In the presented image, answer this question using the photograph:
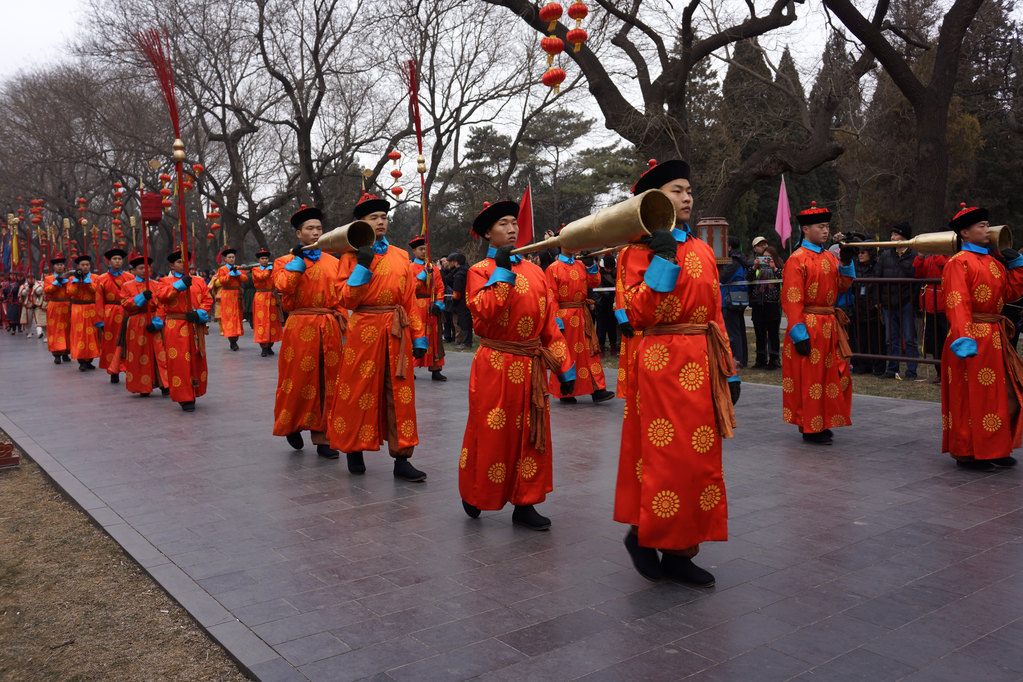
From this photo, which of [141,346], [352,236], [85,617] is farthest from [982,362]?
[141,346]

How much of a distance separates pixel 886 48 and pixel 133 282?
12251 millimetres

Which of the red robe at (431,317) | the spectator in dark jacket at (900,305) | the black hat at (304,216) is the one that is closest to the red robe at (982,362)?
the spectator in dark jacket at (900,305)

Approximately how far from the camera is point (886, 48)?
14281 millimetres

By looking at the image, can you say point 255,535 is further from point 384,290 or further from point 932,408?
point 932,408

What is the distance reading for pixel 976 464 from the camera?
20.8ft

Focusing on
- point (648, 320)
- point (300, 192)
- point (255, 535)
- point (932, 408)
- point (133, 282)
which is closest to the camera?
point (648, 320)

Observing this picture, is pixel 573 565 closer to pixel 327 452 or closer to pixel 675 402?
pixel 675 402

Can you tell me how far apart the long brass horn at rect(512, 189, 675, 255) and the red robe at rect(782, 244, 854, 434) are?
3644 millimetres

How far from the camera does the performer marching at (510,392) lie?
5.02m

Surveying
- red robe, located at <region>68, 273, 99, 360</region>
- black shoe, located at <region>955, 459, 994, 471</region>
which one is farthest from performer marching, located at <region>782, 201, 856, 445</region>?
red robe, located at <region>68, 273, 99, 360</region>

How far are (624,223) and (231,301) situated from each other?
643 inches

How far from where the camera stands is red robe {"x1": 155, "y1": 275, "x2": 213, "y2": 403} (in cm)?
1009

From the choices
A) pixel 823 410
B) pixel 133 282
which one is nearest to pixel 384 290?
pixel 823 410

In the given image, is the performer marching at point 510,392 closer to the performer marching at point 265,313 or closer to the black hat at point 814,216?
the black hat at point 814,216
